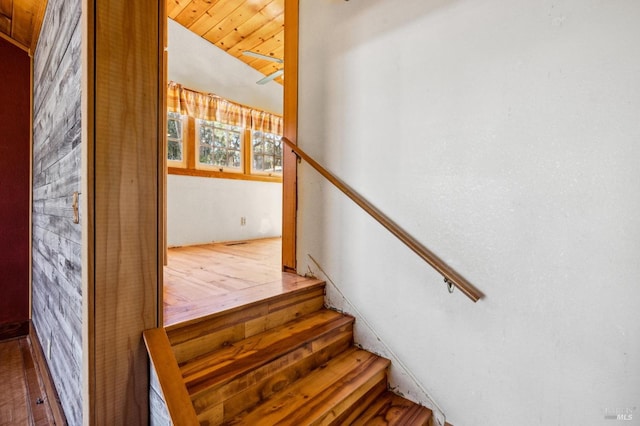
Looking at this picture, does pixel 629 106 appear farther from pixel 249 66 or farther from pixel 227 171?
pixel 249 66

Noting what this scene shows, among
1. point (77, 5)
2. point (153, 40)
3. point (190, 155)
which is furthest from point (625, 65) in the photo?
point (190, 155)

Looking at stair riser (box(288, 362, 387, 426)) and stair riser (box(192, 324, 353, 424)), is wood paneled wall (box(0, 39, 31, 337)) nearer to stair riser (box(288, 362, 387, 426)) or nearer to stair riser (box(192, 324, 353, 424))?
stair riser (box(192, 324, 353, 424))

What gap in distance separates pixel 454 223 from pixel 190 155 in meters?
3.41

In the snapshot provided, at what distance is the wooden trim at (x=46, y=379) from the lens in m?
1.52

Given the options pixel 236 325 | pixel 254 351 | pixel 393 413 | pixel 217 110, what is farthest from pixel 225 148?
pixel 393 413

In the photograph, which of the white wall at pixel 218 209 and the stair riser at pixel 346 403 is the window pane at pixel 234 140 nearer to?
the white wall at pixel 218 209

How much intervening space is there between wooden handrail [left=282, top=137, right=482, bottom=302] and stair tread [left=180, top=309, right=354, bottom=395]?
69 centimetres

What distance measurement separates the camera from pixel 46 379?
1814 millimetres

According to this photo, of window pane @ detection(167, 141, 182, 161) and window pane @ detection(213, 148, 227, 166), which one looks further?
window pane @ detection(213, 148, 227, 166)

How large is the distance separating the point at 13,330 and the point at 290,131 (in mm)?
2949

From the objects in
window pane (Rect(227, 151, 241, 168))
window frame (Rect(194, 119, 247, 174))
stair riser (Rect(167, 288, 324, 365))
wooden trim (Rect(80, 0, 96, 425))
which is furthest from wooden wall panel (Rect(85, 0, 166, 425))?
window pane (Rect(227, 151, 241, 168))

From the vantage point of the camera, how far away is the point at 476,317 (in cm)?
147

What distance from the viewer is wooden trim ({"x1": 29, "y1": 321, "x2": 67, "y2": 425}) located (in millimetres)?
1520

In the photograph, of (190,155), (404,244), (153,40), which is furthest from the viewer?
(190,155)
